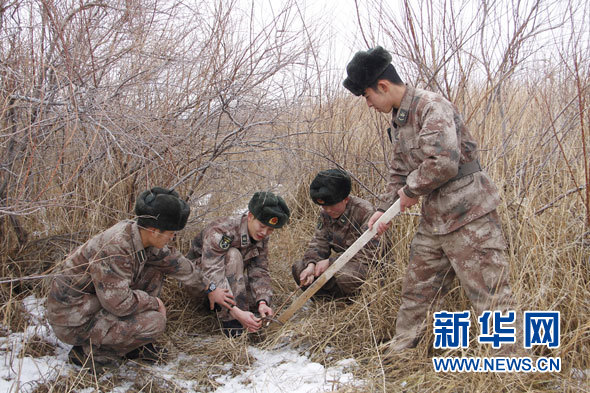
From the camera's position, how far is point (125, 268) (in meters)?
2.49

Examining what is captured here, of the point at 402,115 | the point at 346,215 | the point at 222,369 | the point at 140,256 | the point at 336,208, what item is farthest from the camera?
the point at 346,215

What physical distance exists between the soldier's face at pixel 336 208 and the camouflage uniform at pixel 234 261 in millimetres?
513

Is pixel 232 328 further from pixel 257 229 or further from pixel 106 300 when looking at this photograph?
pixel 106 300

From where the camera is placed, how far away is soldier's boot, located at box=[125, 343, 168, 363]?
273 cm

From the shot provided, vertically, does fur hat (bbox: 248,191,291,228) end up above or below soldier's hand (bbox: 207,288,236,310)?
above

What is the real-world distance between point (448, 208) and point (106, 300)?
1.87m

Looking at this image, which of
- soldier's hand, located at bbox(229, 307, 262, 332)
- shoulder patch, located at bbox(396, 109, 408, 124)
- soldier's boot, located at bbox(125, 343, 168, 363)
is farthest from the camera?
soldier's hand, located at bbox(229, 307, 262, 332)

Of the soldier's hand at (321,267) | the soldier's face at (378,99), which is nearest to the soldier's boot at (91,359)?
the soldier's hand at (321,267)

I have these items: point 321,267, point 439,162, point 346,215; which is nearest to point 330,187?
point 346,215

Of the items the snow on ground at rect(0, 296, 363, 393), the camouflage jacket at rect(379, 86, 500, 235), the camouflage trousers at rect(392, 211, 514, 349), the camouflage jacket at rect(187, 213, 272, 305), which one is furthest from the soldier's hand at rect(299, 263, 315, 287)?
the camouflage jacket at rect(379, 86, 500, 235)

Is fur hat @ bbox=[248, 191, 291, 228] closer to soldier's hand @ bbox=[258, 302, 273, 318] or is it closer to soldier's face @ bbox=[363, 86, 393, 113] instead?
soldier's hand @ bbox=[258, 302, 273, 318]

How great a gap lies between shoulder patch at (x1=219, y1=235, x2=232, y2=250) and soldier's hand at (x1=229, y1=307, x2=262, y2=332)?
1.41ft

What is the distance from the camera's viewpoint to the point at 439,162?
2166 millimetres

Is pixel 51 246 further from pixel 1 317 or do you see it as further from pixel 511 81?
pixel 511 81
